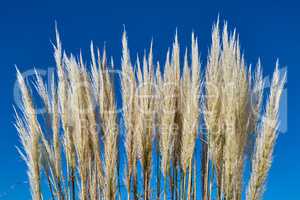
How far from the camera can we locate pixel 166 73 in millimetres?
3898

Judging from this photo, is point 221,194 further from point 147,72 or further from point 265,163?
point 147,72

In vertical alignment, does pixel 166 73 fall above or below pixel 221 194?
above

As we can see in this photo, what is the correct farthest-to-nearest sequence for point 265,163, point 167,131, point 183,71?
point 183,71 < point 167,131 < point 265,163

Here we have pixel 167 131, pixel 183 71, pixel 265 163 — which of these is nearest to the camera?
pixel 265 163

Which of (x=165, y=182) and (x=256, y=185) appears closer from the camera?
(x=256, y=185)

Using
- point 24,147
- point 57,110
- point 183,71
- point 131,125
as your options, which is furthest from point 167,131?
point 24,147

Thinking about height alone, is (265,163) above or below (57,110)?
Result: below

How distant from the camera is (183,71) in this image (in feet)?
12.9

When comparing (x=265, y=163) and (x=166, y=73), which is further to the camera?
(x=166, y=73)

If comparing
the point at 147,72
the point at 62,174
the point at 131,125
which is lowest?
the point at 62,174

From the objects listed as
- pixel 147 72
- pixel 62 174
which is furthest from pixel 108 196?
pixel 147 72

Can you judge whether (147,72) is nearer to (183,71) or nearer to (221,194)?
(183,71)

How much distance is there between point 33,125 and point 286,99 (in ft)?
6.95

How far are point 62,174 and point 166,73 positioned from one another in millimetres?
1214
